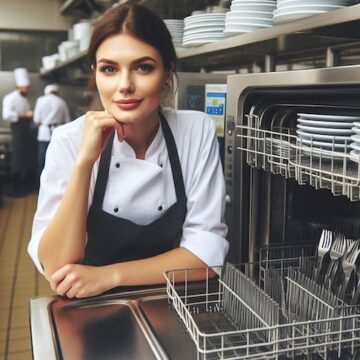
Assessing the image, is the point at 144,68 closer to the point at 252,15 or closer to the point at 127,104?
the point at 127,104

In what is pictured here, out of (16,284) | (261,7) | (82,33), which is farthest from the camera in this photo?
(82,33)

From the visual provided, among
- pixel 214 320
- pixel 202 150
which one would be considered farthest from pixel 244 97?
pixel 214 320

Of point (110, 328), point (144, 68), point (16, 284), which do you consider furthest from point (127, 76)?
point (16, 284)

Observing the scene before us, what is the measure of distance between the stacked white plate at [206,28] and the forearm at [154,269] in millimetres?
921

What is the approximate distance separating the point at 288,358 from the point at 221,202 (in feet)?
1.69

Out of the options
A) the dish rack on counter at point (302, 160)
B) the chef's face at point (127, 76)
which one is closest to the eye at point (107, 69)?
the chef's face at point (127, 76)

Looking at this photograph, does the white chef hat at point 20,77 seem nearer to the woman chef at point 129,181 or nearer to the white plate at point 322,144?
the woman chef at point 129,181

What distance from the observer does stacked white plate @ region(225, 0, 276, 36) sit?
4.53ft

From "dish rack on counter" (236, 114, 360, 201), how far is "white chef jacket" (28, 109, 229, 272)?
0.47ft

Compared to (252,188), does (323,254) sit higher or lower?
lower

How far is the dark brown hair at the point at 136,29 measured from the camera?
1.07 m

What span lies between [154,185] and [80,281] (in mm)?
325

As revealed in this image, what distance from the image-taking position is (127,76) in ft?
3.29

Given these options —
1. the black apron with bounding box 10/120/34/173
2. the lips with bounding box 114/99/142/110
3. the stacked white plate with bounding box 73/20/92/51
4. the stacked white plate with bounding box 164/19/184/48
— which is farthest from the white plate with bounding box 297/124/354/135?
the black apron with bounding box 10/120/34/173
